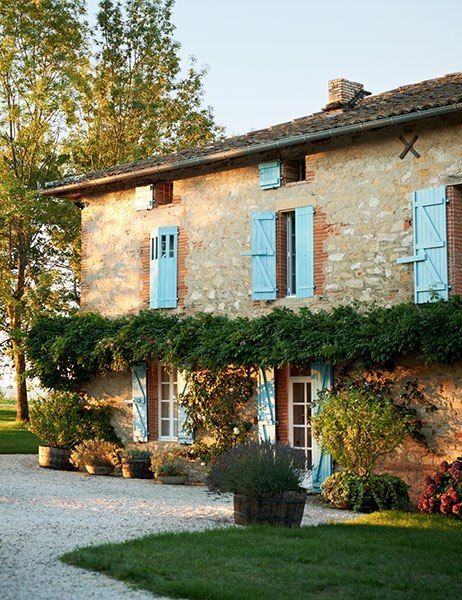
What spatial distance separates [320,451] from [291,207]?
373cm

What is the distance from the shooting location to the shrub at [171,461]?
1603 cm

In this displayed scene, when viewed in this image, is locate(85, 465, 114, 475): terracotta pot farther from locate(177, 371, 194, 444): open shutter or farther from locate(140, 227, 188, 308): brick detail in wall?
locate(140, 227, 188, 308): brick detail in wall

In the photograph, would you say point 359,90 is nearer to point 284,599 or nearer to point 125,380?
point 125,380

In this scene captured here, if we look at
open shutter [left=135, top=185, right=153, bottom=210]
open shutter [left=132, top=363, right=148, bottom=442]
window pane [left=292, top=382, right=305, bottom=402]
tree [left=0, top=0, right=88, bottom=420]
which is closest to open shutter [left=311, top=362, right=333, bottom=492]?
window pane [left=292, top=382, right=305, bottom=402]

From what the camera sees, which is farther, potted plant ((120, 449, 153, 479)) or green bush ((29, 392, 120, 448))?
green bush ((29, 392, 120, 448))

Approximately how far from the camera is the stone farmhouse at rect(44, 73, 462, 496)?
44.1ft

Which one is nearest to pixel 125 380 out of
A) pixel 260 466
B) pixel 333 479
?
pixel 333 479

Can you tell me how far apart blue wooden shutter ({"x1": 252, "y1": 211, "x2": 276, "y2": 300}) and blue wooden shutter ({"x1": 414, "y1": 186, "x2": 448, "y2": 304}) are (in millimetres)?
2621

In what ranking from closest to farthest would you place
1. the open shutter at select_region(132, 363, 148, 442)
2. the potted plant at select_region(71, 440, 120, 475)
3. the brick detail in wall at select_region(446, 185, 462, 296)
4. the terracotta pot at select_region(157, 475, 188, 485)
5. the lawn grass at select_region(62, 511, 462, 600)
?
the lawn grass at select_region(62, 511, 462, 600)
the brick detail in wall at select_region(446, 185, 462, 296)
the terracotta pot at select_region(157, 475, 188, 485)
the potted plant at select_region(71, 440, 120, 475)
the open shutter at select_region(132, 363, 148, 442)

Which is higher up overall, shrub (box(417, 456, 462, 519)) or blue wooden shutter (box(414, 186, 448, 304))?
blue wooden shutter (box(414, 186, 448, 304))

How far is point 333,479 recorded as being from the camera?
1328 centimetres

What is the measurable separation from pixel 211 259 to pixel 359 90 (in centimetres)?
448

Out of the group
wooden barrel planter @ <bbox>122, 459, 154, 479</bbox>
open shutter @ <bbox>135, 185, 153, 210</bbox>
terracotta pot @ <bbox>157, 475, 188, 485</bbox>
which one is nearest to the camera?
terracotta pot @ <bbox>157, 475, 188, 485</bbox>

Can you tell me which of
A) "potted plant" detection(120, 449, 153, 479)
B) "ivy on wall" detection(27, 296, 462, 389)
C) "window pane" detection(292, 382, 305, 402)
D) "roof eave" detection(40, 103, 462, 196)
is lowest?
"potted plant" detection(120, 449, 153, 479)
